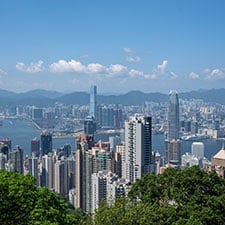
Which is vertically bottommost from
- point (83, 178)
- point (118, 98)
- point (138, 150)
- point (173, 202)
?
point (83, 178)

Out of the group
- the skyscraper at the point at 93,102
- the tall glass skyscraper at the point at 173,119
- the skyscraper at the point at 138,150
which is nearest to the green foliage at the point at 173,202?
the skyscraper at the point at 138,150

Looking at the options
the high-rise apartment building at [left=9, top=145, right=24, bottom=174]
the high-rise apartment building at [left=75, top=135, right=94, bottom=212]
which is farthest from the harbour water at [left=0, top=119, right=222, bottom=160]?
the high-rise apartment building at [left=75, top=135, right=94, bottom=212]

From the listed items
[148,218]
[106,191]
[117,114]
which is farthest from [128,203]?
[117,114]

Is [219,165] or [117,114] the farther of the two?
[117,114]

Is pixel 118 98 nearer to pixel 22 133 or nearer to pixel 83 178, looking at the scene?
pixel 22 133

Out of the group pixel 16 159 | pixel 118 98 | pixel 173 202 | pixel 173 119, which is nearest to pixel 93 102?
pixel 118 98

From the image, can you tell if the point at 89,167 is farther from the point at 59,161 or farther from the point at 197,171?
the point at 197,171
